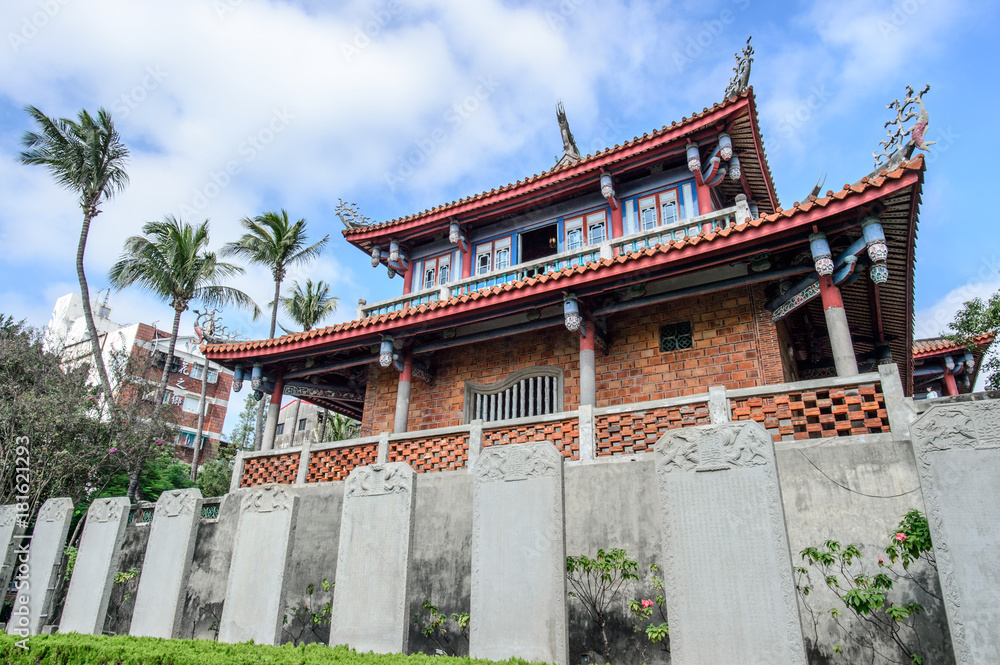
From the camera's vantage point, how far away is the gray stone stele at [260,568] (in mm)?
5699

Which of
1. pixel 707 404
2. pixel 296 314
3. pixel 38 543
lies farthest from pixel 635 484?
pixel 296 314

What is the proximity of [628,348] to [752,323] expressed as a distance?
2027mm

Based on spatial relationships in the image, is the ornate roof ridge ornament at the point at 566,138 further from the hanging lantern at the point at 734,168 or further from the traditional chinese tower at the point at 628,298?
the hanging lantern at the point at 734,168

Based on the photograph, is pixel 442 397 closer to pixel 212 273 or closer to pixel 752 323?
pixel 752 323

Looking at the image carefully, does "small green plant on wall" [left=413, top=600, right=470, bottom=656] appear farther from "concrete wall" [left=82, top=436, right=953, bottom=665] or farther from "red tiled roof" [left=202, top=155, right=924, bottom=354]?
"red tiled roof" [left=202, top=155, right=924, bottom=354]

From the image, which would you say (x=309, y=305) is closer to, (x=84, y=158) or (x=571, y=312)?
(x=84, y=158)

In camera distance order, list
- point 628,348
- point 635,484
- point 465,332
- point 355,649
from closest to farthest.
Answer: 1. point 355,649
2. point 635,484
3. point 628,348
4. point 465,332

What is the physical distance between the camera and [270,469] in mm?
9953

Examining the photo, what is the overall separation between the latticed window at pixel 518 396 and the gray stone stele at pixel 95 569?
5.67m

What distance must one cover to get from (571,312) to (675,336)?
205 cm

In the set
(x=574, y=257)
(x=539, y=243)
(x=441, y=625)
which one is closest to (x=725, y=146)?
(x=574, y=257)

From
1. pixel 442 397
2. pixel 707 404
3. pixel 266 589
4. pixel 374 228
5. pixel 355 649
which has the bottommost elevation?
pixel 355 649

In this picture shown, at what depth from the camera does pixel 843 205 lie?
709 centimetres

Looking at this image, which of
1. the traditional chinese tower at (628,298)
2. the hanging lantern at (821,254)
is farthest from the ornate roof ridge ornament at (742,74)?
the hanging lantern at (821,254)
